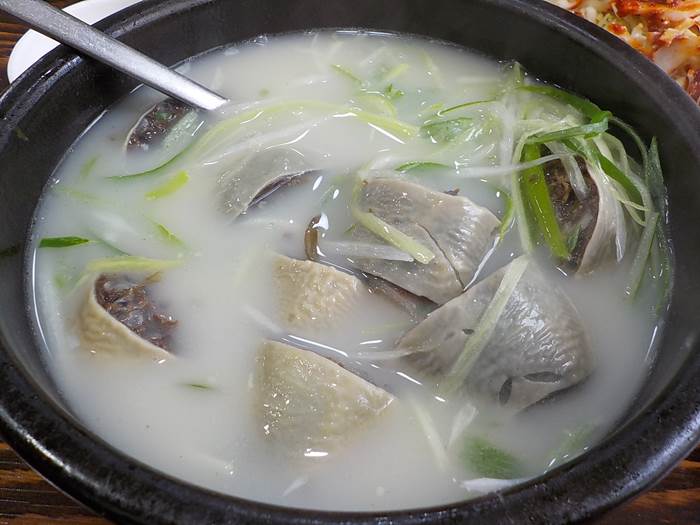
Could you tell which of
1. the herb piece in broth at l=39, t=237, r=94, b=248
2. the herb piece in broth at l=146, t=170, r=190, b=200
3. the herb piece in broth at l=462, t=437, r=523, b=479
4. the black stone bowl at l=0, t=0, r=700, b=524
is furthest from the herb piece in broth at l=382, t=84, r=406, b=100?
the herb piece in broth at l=462, t=437, r=523, b=479

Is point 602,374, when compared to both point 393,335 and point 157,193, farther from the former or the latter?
point 157,193

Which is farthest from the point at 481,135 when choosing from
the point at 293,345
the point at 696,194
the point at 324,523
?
the point at 324,523

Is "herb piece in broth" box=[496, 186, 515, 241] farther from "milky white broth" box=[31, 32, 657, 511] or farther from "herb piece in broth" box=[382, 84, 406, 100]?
"herb piece in broth" box=[382, 84, 406, 100]

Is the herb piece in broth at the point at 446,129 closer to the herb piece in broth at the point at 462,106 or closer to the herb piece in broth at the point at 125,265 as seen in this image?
the herb piece in broth at the point at 462,106

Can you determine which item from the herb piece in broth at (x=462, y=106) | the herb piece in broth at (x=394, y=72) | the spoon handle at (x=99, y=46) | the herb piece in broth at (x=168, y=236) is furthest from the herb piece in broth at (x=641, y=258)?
the spoon handle at (x=99, y=46)

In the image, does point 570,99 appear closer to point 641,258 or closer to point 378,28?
point 641,258

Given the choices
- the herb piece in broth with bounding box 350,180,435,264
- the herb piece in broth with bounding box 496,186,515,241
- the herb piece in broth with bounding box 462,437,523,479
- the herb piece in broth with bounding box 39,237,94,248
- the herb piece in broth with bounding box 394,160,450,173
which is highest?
the herb piece in broth with bounding box 394,160,450,173

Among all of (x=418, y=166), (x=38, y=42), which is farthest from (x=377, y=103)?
(x=38, y=42)
